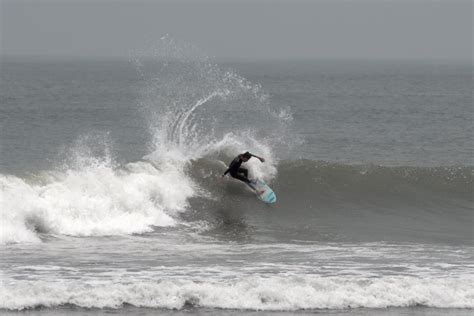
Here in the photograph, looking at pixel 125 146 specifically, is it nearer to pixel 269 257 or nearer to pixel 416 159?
pixel 416 159

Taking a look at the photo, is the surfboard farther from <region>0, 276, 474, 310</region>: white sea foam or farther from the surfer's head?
<region>0, 276, 474, 310</region>: white sea foam

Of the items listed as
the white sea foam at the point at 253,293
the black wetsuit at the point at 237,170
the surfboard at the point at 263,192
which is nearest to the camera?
the white sea foam at the point at 253,293

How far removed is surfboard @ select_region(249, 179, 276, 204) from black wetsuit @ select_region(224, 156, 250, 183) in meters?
0.37

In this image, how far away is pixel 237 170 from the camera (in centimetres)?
2281

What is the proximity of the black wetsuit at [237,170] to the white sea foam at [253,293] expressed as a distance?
8122 millimetres

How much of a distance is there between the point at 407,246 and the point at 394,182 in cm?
766

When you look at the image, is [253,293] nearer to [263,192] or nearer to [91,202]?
[91,202]

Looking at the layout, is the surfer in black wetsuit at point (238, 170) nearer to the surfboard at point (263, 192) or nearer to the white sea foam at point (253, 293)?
the surfboard at point (263, 192)

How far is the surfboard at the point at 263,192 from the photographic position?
920 inches

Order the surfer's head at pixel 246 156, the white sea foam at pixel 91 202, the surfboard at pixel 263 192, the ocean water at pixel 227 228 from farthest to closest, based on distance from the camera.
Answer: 1. the surfboard at pixel 263 192
2. the surfer's head at pixel 246 156
3. the white sea foam at pixel 91 202
4. the ocean water at pixel 227 228

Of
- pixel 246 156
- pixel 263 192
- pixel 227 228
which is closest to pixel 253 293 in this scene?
pixel 227 228

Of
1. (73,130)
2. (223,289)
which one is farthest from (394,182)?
(73,130)

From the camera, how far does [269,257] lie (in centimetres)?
1691

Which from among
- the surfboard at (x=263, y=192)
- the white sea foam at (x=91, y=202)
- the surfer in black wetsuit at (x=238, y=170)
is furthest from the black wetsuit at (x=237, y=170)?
the white sea foam at (x=91, y=202)
